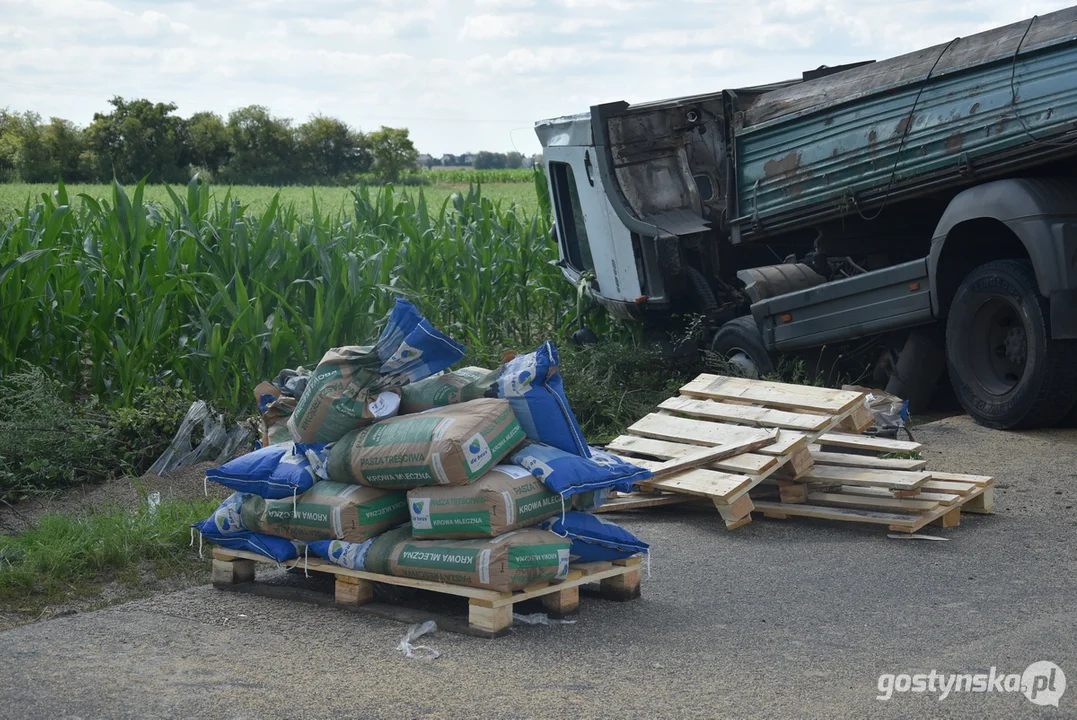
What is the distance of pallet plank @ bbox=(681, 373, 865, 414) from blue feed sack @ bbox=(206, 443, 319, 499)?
3378 millimetres

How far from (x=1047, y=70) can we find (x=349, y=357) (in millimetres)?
5563

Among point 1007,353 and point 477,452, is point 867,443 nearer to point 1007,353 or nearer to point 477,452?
point 1007,353

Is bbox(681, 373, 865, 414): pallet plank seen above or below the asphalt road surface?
above

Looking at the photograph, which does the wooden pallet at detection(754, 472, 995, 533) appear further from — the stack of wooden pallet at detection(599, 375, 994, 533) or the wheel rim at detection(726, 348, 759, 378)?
the wheel rim at detection(726, 348, 759, 378)

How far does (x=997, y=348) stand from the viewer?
915 cm

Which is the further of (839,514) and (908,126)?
(908,126)

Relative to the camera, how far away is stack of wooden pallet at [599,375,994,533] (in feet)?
22.1

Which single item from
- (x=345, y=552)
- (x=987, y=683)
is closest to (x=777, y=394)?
(x=345, y=552)

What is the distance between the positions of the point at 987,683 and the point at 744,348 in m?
6.80

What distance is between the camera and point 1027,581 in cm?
568

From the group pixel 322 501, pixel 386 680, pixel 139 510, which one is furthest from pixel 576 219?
pixel 386 680

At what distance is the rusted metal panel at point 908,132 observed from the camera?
8.20m

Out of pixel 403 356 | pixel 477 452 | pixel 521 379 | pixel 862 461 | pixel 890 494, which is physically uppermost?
pixel 403 356

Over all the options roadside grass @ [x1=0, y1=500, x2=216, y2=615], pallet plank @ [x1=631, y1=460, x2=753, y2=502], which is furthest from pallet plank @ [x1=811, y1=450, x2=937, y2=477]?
roadside grass @ [x1=0, y1=500, x2=216, y2=615]
